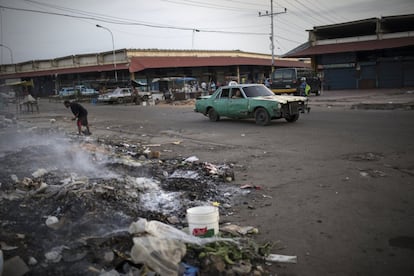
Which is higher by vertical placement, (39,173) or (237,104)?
(237,104)

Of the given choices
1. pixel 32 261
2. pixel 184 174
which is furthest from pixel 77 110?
pixel 32 261

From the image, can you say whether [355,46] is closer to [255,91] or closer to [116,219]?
[255,91]

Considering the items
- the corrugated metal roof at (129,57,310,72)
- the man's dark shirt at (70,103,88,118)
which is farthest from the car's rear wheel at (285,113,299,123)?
the corrugated metal roof at (129,57,310,72)

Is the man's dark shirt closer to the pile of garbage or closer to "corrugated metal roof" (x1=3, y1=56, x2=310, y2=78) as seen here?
the pile of garbage

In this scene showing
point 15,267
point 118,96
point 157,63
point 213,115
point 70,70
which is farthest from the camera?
point 70,70

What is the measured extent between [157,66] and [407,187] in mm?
34867

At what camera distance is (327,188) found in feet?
19.8

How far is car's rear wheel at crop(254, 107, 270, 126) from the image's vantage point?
13.7 metres

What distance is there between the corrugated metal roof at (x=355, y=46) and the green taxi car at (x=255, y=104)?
20.7 meters

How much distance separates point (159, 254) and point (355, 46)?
112ft

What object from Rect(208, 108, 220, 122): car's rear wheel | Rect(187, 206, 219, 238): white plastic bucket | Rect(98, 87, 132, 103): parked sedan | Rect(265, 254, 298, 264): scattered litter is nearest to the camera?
Rect(265, 254, 298, 264): scattered litter

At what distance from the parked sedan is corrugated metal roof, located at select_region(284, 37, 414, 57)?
15903 mm

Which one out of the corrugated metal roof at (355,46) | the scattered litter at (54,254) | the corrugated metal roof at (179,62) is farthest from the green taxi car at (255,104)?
the corrugated metal roof at (179,62)

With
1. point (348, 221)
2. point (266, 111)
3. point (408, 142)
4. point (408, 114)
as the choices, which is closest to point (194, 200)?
point (348, 221)
